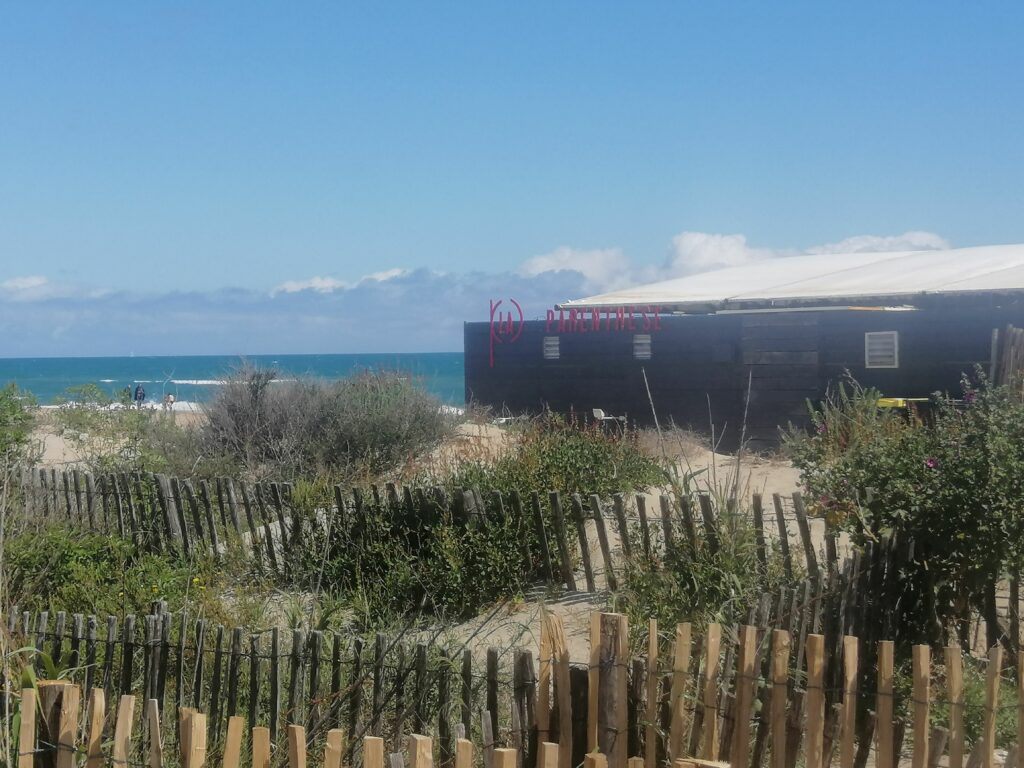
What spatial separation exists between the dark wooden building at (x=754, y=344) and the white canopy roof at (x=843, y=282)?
0.12 feet

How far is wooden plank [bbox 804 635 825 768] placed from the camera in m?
3.42

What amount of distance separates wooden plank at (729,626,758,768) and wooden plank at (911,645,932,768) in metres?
0.48

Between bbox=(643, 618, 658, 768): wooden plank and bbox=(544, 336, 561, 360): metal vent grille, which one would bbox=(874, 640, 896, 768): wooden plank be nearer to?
bbox=(643, 618, 658, 768): wooden plank

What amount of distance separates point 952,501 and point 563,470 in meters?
3.69

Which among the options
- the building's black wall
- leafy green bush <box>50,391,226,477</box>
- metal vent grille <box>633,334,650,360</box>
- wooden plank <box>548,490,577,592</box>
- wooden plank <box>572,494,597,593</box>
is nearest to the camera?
wooden plank <box>572,494,597,593</box>

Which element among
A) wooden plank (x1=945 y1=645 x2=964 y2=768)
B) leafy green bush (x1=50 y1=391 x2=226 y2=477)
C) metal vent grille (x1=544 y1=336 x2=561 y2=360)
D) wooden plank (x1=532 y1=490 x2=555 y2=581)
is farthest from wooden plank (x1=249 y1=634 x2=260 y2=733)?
metal vent grille (x1=544 y1=336 x2=561 y2=360)

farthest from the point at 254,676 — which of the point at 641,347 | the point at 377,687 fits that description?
the point at 641,347

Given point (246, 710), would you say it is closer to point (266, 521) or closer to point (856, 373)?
point (266, 521)

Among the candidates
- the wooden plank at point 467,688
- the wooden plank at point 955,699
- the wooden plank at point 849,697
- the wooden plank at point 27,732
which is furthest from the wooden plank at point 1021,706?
the wooden plank at point 27,732

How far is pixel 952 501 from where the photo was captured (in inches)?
196

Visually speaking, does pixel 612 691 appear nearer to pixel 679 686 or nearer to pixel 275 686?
pixel 679 686

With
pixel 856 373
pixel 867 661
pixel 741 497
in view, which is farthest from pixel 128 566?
pixel 856 373

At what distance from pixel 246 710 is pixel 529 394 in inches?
543

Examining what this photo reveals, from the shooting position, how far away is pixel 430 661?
502cm
